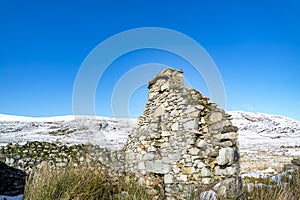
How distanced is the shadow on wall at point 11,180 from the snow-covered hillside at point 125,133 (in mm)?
2733

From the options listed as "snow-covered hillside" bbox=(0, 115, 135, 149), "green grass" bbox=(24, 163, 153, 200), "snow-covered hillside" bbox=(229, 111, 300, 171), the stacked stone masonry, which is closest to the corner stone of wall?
the stacked stone masonry

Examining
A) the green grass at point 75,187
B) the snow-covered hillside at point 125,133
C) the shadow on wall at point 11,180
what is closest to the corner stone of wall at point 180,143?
the green grass at point 75,187

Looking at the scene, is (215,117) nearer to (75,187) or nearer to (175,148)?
(175,148)

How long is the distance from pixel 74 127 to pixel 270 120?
1014 inches

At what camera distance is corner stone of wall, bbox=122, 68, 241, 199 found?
5309mm

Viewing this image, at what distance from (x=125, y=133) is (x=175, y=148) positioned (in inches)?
358

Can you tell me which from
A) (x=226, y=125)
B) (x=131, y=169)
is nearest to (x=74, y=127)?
(x=131, y=169)

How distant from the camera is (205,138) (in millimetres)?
5672

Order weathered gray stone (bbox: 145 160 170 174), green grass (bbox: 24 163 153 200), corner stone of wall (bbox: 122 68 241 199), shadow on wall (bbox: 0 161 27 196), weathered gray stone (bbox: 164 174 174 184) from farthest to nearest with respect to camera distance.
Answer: shadow on wall (bbox: 0 161 27 196) < weathered gray stone (bbox: 145 160 170 174) < weathered gray stone (bbox: 164 174 174 184) < corner stone of wall (bbox: 122 68 241 199) < green grass (bbox: 24 163 153 200)

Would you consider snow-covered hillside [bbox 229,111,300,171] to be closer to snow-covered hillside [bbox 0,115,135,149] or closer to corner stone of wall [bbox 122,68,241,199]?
snow-covered hillside [bbox 0,115,135,149]

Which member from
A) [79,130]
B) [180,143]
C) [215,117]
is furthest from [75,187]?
[79,130]

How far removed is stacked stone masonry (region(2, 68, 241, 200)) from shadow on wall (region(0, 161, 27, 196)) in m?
0.24

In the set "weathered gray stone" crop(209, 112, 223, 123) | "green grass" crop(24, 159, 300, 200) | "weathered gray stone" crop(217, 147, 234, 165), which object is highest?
"weathered gray stone" crop(209, 112, 223, 123)

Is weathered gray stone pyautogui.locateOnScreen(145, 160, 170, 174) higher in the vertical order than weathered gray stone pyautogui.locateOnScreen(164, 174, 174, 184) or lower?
higher
